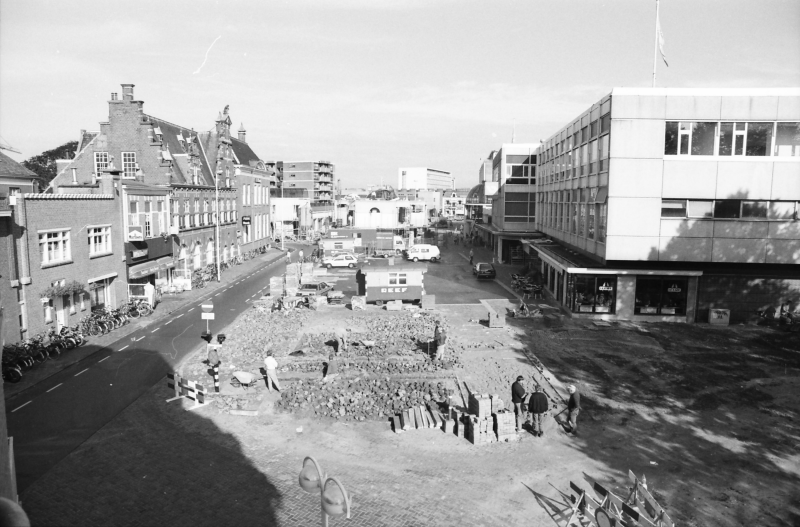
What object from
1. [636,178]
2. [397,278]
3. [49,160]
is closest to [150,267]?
[397,278]

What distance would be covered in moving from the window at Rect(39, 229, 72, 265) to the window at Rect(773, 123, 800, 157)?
36.6m

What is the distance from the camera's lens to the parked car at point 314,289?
4149cm

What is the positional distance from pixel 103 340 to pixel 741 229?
1307 inches

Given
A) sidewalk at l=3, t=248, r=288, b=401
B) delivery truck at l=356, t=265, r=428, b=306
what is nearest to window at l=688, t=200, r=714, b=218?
delivery truck at l=356, t=265, r=428, b=306

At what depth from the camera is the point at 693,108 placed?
30.4 m

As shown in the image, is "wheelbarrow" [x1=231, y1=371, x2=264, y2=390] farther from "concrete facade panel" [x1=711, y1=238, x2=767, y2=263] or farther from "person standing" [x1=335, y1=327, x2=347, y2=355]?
"concrete facade panel" [x1=711, y1=238, x2=767, y2=263]

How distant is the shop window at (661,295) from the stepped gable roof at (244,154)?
5384 centimetres

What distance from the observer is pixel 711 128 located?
1206 inches

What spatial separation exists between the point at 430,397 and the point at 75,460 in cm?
1056

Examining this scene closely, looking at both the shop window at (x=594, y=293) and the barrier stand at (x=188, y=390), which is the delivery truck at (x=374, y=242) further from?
the barrier stand at (x=188, y=390)

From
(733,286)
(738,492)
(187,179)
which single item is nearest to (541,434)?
(738,492)

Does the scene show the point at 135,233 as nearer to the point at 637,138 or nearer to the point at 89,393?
the point at 89,393

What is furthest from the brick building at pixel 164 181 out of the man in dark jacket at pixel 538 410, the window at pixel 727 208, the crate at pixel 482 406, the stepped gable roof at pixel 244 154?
the window at pixel 727 208

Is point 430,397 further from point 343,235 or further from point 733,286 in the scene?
point 343,235
